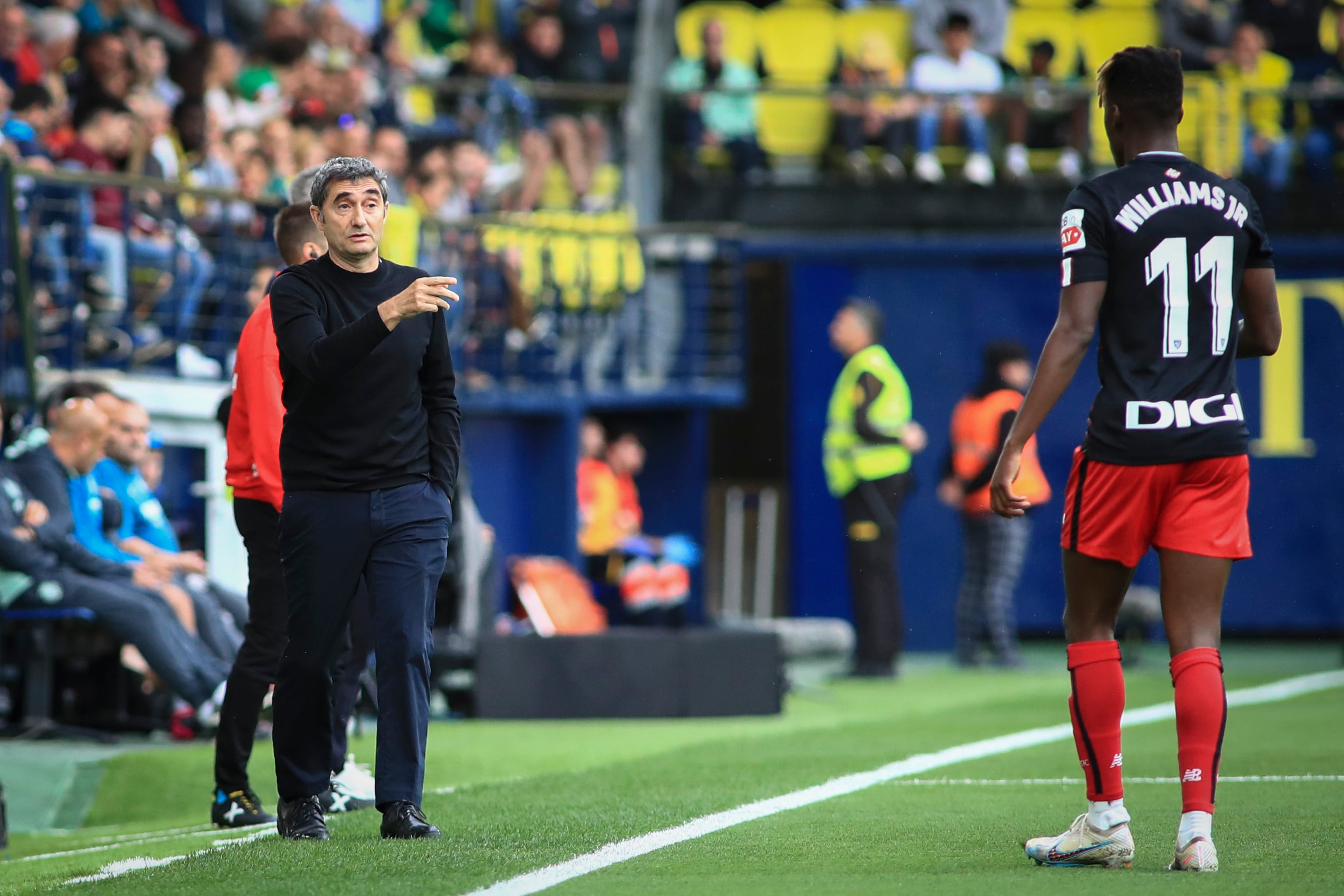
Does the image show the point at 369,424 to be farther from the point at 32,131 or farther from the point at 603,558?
the point at 603,558

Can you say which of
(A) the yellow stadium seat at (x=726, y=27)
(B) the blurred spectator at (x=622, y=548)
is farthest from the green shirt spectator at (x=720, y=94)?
(B) the blurred spectator at (x=622, y=548)

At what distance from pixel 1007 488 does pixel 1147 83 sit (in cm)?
109

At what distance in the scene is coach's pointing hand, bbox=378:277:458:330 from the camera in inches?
198

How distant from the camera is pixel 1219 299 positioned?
488 centimetres

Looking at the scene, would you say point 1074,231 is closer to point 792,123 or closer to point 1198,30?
point 792,123

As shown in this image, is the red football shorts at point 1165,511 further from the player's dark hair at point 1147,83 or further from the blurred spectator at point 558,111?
the blurred spectator at point 558,111

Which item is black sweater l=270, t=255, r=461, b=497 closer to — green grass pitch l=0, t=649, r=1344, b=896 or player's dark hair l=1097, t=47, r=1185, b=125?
green grass pitch l=0, t=649, r=1344, b=896

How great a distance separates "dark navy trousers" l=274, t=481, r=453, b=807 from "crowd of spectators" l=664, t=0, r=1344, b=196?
39.8ft

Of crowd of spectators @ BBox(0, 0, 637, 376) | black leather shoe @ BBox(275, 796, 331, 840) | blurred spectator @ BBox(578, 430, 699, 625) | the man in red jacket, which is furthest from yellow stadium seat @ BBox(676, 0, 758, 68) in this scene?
black leather shoe @ BBox(275, 796, 331, 840)

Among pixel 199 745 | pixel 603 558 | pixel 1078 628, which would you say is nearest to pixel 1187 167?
pixel 1078 628

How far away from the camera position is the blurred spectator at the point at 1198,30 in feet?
62.6

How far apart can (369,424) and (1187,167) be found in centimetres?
230

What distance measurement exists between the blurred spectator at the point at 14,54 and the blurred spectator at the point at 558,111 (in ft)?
17.8

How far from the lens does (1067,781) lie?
279 inches
